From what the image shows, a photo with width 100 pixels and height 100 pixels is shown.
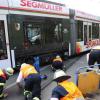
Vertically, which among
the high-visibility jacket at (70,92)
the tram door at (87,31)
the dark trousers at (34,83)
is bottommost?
the dark trousers at (34,83)

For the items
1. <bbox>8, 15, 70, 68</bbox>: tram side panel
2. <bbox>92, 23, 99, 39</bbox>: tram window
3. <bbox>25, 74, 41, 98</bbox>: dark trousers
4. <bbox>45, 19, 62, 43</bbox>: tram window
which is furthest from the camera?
<bbox>92, 23, 99, 39</bbox>: tram window

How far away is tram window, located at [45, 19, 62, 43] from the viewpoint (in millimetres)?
15521

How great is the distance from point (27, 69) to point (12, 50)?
4413mm

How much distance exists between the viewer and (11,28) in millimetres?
12477

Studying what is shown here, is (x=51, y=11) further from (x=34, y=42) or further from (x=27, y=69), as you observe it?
(x=27, y=69)

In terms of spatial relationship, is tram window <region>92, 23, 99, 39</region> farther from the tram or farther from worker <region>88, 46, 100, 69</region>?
worker <region>88, 46, 100, 69</region>

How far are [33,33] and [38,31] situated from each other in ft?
1.82

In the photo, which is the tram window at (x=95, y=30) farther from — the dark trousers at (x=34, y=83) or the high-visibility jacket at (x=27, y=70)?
the dark trousers at (x=34, y=83)

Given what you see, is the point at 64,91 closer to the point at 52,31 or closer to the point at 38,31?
the point at 38,31

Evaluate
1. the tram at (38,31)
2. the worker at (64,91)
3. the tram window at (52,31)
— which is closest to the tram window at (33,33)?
the tram at (38,31)

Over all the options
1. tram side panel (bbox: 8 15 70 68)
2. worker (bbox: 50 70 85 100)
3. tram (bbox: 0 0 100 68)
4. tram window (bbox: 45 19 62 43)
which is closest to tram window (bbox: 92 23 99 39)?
tram (bbox: 0 0 100 68)

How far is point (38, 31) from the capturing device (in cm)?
1468

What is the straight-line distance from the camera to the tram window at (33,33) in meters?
13.8

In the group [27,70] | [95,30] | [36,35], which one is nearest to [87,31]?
[95,30]
